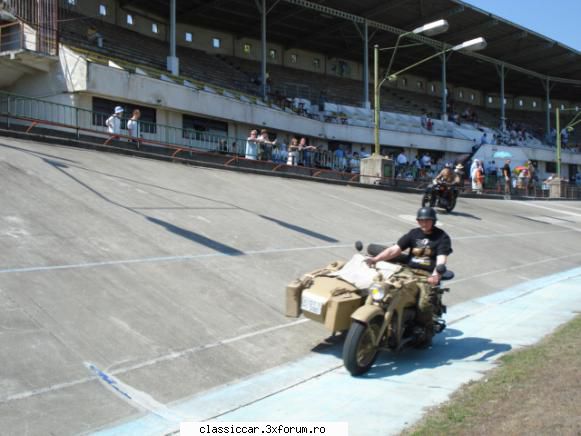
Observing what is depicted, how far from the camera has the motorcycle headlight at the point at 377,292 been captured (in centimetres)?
552

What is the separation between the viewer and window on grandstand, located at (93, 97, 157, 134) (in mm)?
20156

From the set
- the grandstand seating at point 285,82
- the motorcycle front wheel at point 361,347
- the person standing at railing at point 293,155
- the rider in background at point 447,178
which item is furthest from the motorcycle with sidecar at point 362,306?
the grandstand seating at point 285,82

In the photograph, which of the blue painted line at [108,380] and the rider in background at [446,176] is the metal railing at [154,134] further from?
the blue painted line at [108,380]

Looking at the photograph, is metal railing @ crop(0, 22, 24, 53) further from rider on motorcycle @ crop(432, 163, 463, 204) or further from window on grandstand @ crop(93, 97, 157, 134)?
rider on motorcycle @ crop(432, 163, 463, 204)

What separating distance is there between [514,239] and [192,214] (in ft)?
32.2

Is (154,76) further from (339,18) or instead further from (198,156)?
(339,18)

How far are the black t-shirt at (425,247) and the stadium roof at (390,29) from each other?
3202 centimetres

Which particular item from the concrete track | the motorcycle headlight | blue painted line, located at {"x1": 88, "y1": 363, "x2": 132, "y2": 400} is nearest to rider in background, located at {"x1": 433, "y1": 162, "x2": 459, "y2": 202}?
the concrete track

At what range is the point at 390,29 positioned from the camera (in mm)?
42938

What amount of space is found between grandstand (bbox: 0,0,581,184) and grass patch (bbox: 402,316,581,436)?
1426 centimetres

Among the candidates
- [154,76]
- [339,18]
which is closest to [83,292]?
[154,76]

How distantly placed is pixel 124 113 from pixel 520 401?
2314 centimetres

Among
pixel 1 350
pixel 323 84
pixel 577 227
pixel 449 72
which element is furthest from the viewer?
pixel 449 72

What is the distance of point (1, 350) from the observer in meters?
4.84
